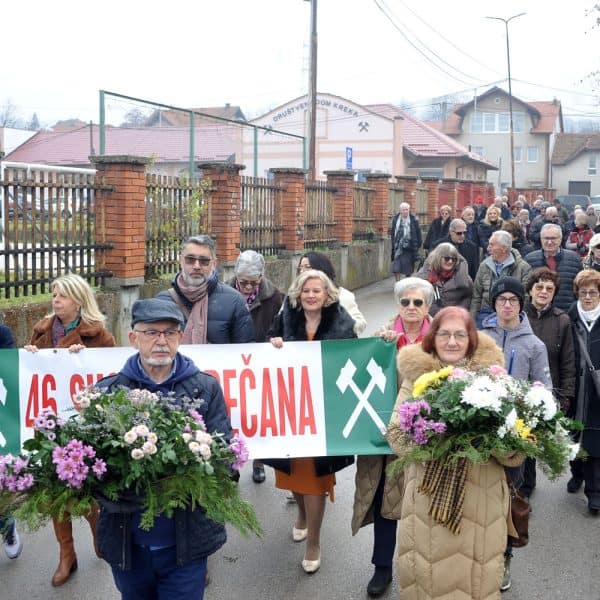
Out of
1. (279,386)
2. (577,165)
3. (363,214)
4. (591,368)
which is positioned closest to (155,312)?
(279,386)

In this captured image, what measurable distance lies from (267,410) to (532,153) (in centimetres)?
6929

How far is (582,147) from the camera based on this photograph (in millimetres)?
73250

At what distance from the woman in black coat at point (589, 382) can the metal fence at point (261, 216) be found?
8364 millimetres

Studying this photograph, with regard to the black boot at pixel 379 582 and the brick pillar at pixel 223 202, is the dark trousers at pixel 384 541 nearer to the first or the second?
the black boot at pixel 379 582

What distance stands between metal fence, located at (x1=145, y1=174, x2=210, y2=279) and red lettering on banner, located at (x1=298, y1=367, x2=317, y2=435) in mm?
6377

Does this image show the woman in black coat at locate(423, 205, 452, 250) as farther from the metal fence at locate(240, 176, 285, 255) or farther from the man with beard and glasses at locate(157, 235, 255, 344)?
the man with beard and glasses at locate(157, 235, 255, 344)

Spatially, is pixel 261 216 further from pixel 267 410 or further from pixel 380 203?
pixel 267 410

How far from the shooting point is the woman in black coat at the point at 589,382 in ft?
20.5

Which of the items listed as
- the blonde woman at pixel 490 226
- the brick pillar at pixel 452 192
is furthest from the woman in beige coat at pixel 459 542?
the brick pillar at pixel 452 192

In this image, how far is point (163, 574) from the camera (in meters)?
3.43

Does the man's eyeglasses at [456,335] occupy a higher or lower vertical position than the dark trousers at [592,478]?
higher

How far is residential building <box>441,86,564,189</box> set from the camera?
2736 inches

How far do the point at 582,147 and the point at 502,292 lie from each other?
72.6 meters

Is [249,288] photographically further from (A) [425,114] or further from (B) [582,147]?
(A) [425,114]
